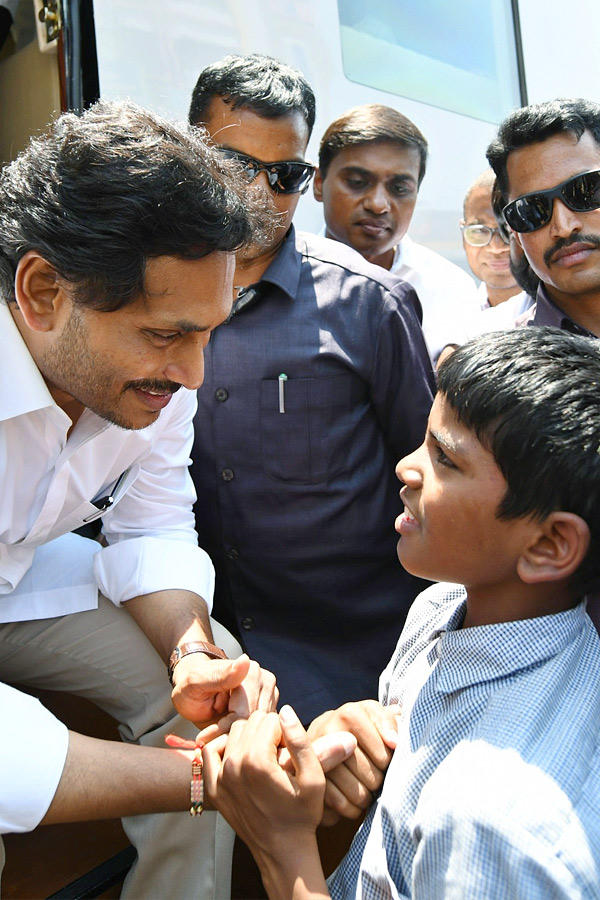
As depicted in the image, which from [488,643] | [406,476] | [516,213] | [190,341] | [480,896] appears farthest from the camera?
[516,213]

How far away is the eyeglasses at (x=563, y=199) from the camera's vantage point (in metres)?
1.81

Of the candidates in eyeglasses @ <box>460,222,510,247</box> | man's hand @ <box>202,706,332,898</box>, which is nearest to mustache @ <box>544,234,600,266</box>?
man's hand @ <box>202,706,332,898</box>

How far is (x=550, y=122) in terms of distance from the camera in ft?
6.16

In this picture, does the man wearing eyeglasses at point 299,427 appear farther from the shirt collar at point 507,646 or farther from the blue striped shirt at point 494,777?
the shirt collar at point 507,646

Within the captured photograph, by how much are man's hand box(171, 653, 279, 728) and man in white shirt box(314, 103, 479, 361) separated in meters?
1.58

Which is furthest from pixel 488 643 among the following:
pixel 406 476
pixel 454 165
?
pixel 454 165

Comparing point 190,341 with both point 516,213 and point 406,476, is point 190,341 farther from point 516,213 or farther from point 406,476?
point 516,213

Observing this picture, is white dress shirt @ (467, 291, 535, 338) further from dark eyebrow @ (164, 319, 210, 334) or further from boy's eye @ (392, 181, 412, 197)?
dark eyebrow @ (164, 319, 210, 334)

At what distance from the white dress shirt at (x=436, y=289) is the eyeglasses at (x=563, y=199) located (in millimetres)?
977

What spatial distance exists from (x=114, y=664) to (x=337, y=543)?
62cm

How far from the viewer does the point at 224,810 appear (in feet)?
4.53

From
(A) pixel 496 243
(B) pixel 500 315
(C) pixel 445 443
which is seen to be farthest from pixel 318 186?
(C) pixel 445 443

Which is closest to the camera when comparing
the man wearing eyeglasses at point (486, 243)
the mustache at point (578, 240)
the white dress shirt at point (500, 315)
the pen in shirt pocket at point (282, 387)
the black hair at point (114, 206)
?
the black hair at point (114, 206)

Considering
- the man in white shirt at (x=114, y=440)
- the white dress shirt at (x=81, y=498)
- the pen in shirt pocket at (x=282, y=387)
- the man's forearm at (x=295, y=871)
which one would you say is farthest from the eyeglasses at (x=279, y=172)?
the man's forearm at (x=295, y=871)
